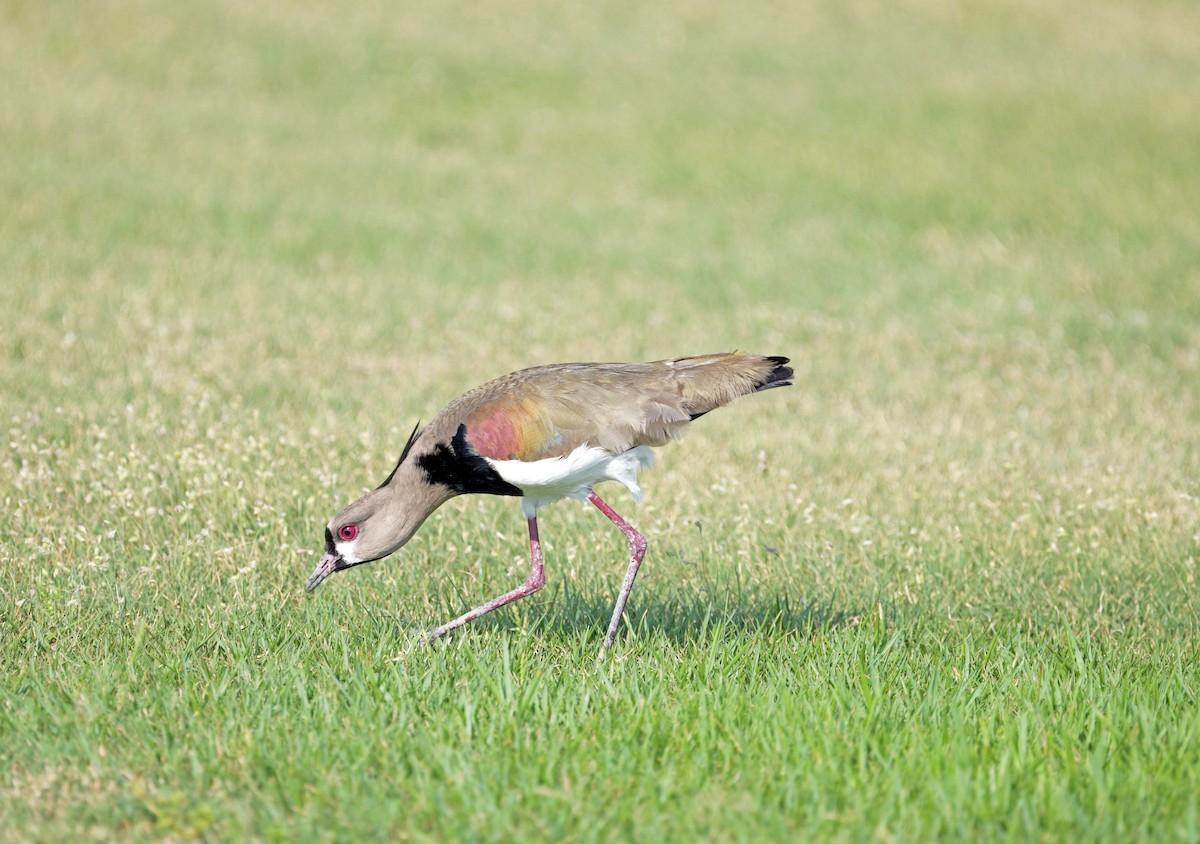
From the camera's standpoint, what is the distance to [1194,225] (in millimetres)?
16156

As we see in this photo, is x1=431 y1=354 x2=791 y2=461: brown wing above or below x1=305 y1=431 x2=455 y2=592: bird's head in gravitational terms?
above

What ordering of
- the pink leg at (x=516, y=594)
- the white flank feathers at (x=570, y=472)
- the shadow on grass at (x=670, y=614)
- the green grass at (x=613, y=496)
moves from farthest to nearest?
1. the shadow on grass at (x=670, y=614)
2. the pink leg at (x=516, y=594)
3. the white flank feathers at (x=570, y=472)
4. the green grass at (x=613, y=496)

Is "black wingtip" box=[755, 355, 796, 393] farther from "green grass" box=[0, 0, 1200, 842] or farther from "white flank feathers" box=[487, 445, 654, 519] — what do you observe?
"green grass" box=[0, 0, 1200, 842]

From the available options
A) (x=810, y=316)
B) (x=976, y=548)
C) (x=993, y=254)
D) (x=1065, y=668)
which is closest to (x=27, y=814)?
(x=1065, y=668)

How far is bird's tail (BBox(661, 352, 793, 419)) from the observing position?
18.9 feet

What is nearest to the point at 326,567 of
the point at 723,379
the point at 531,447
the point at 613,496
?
the point at 531,447

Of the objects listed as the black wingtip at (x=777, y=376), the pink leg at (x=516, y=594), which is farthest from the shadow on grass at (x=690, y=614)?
the black wingtip at (x=777, y=376)

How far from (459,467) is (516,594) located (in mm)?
703

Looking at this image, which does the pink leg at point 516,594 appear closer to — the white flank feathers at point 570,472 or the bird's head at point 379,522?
the white flank feathers at point 570,472

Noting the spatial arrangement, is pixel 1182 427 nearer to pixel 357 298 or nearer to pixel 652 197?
pixel 357 298

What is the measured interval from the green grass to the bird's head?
37 cm

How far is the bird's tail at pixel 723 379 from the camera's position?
5.75m

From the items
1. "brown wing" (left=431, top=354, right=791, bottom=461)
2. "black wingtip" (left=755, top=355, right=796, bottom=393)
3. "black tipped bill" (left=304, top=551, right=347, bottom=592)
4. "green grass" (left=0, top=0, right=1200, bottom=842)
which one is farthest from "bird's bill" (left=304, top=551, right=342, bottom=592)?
"black wingtip" (left=755, top=355, right=796, bottom=393)

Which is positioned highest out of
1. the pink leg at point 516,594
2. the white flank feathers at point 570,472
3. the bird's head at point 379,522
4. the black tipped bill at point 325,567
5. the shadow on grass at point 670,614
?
the white flank feathers at point 570,472
